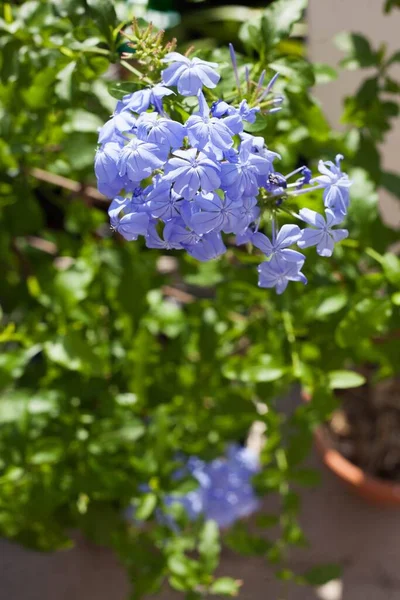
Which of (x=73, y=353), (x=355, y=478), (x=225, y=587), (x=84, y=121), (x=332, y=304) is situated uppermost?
(x=84, y=121)

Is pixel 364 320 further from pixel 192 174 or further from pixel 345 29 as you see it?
pixel 345 29

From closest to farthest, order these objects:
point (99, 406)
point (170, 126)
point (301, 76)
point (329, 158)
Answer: point (170, 126)
point (301, 76)
point (329, 158)
point (99, 406)

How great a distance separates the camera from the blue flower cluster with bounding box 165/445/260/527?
1.42 meters

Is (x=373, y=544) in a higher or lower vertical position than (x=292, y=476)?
lower

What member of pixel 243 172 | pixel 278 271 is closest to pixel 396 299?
pixel 278 271

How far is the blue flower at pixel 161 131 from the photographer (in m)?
0.67

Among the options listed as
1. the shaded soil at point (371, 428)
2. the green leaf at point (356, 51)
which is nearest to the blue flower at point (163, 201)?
the green leaf at point (356, 51)

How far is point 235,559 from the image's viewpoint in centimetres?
167

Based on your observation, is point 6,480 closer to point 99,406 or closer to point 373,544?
point 99,406

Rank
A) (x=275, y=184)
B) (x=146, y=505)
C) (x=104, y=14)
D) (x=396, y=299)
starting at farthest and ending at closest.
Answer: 1. (x=146, y=505)
2. (x=396, y=299)
3. (x=104, y=14)
4. (x=275, y=184)

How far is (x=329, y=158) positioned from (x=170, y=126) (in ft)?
1.65

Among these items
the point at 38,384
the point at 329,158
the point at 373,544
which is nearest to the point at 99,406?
the point at 38,384

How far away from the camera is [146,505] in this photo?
1.20 meters

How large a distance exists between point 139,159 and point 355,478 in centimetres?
116
